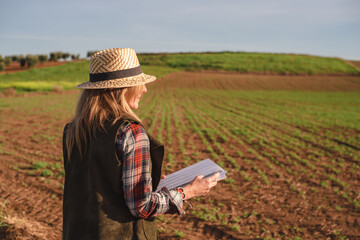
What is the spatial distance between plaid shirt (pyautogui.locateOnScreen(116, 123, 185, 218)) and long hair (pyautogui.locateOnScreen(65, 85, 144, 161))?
105 mm

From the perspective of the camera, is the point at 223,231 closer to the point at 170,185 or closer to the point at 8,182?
the point at 170,185

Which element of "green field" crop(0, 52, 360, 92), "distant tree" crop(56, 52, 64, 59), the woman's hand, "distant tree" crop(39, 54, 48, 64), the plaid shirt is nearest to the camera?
the plaid shirt

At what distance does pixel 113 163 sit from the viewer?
1.40 meters

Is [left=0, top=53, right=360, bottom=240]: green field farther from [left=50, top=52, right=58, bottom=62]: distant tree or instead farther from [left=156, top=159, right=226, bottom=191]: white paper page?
[left=50, top=52, right=58, bottom=62]: distant tree

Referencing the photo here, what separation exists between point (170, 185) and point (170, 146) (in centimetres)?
743

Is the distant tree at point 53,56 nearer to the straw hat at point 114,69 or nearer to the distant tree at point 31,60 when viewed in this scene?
the distant tree at point 31,60

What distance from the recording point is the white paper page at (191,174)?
1.77 metres

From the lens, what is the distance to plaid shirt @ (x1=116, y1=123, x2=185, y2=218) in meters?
1.40

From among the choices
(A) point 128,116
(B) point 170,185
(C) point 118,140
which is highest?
(A) point 128,116

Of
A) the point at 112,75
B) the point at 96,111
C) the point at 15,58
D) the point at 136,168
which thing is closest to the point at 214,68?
the point at 15,58

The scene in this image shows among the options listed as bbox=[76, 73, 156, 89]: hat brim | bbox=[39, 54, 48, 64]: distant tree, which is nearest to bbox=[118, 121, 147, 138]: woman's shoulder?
bbox=[76, 73, 156, 89]: hat brim

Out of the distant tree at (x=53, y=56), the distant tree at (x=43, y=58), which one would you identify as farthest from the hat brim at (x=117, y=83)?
the distant tree at (x=53, y=56)

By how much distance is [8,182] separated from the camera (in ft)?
19.3

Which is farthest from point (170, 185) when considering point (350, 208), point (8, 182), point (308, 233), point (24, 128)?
point (24, 128)
